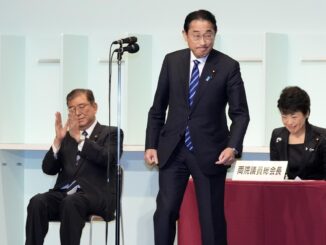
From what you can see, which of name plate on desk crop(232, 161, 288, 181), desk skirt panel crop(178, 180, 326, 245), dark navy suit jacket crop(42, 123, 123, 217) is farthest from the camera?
dark navy suit jacket crop(42, 123, 123, 217)

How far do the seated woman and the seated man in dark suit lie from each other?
1.10 meters

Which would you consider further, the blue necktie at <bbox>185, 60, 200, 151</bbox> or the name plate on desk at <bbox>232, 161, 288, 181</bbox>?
the name plate on desk at <bbox>232, 161, 288, 181</bbox>

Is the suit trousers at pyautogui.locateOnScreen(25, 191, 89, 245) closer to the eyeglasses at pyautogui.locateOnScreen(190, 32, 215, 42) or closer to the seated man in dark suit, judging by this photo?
the seated man in dark suit

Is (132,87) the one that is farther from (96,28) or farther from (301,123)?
(301,123)

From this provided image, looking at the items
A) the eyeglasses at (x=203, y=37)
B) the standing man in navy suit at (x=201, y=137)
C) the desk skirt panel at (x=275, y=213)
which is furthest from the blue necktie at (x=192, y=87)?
the desk skirt panel at (x=275, y=213)

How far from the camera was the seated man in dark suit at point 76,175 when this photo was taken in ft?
14.7

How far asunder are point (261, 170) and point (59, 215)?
1448 millimetres

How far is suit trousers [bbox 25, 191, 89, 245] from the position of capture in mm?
4438

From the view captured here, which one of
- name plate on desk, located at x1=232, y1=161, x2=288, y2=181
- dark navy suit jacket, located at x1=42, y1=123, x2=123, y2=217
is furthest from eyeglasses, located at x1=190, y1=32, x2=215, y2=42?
dark navy suit jacket, located at x1=42, y1=123, x2=123, y2=217

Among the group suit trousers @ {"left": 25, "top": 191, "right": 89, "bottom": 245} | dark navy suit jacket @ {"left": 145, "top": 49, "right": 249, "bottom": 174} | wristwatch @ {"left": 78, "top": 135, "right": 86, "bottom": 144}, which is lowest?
suit trousers @ {"left": 25, "top": 191, "right": 89, "bottom": 245}

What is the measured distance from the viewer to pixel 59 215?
4.67 metres

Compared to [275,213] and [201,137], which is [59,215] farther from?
[201,137]

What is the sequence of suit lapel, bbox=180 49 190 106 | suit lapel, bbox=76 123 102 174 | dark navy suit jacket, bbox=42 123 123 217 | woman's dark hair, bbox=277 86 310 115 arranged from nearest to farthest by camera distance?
suit lapel, bbox=180 49 190 106, woman's dark hair, bbox=277 86 310 115, dark navy suit jacket, bbox=42 123 123 217, suit lapel, bbox=76 123 102 174

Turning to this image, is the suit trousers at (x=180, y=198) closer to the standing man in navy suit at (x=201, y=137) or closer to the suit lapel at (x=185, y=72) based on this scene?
the standing man in navy suit at (x=201, y=137)
